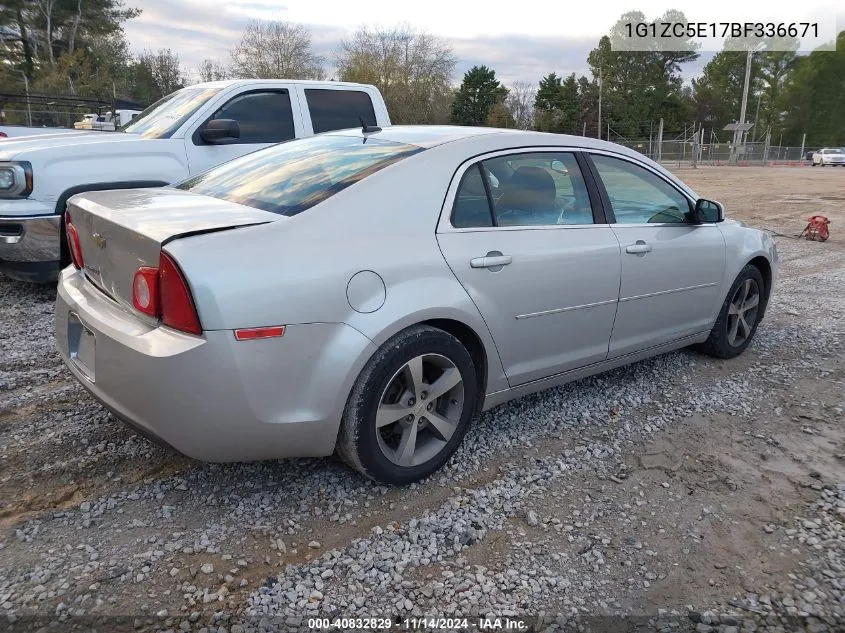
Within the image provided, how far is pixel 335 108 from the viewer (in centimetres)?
689

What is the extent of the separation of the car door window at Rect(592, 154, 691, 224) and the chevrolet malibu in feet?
0.06

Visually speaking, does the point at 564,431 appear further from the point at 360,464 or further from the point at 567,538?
the point at 360,464

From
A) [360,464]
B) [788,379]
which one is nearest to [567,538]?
[360,464]

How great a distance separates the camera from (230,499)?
2812mm

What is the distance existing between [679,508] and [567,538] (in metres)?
0.60

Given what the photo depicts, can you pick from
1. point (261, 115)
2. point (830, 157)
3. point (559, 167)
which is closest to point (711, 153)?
point (830, 157)

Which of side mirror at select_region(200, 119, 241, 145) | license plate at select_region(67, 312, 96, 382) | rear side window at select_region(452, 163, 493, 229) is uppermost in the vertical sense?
side mirror at select_region(200, 119, 241, 145)

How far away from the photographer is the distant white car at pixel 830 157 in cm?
4678

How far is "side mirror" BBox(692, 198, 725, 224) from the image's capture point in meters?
4.21

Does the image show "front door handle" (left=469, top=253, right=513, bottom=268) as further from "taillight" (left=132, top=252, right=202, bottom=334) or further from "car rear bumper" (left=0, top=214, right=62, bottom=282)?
"car rear bumper" (left=0, top=214, right=62, bottom=282)

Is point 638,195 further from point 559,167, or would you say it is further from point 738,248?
point 738,248

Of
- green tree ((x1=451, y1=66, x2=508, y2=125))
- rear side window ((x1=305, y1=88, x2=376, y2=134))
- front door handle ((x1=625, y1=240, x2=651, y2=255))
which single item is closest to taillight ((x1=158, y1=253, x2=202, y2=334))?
front door handle ((x1=625, y1=240, x2=651, y2=255))

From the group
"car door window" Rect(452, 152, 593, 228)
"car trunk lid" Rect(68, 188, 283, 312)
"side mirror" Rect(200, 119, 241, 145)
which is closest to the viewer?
"car trunk lid" Rect(68, 188, 283, 312)

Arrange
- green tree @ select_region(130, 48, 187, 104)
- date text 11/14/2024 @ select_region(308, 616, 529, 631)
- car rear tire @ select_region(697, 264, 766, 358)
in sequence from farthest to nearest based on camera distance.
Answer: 1. green tree @ select_region(130, 48, 187, 104)
2. car rear tire @ select_region(697, 264, 766, 358)
3. date text 11/14/2024 @ select_region(308, 616, 529, 631)
